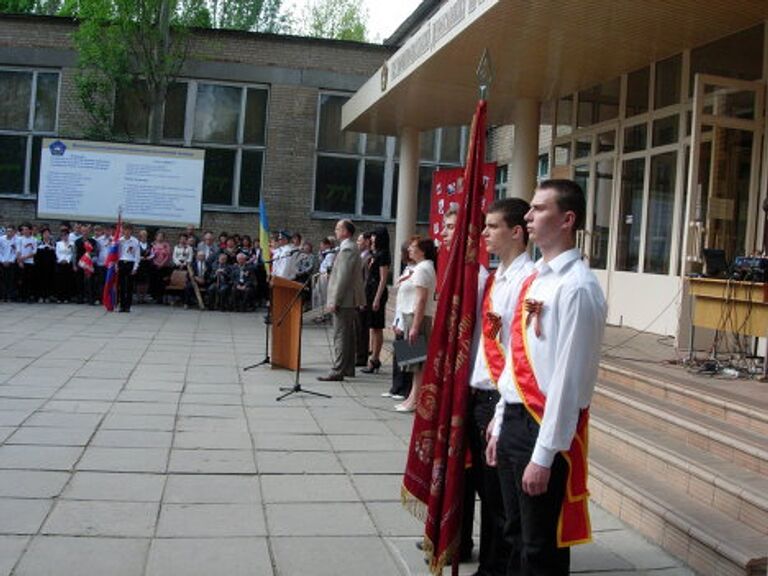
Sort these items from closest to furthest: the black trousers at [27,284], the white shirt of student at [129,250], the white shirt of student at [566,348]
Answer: the white shirt of student at [566,348] < the white shirt of student at [129,250] < the black trousers at [27,284]

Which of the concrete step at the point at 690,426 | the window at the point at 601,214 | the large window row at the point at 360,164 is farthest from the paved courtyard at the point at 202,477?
the large window row at the point at 360,164

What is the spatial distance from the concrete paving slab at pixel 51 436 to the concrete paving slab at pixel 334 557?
2517 millimetres

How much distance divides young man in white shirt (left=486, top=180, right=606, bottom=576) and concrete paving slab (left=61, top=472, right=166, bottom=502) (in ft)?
9.06

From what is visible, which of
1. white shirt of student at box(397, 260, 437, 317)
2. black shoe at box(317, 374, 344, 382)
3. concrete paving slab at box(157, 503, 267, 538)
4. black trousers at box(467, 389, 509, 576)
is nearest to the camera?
black trousers at box(467, 389, 509, 576)

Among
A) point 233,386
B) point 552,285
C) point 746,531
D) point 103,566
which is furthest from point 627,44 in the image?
point 103,566

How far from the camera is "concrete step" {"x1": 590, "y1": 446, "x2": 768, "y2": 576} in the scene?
3.89 m

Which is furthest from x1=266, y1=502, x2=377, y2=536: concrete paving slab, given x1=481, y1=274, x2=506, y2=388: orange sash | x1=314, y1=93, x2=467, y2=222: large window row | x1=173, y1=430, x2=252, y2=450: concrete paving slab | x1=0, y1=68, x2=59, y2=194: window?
x1=0, y1=68, x2=59, y2=194: window

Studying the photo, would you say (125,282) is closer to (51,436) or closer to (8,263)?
(8,263)

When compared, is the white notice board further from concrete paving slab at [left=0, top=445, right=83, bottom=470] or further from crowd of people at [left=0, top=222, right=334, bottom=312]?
concrete paving slab at [left=0, top=445, right=83, bottom=470]

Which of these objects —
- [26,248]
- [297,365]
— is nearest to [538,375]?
Answer: [297,365]

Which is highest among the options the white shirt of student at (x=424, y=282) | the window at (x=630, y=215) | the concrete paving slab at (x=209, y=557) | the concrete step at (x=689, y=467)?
the window at (x=630, y=215)

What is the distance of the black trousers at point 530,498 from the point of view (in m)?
2.98

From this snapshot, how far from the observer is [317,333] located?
1505 centimetres

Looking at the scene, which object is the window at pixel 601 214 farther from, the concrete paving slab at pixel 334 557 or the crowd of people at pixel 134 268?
the concrete paving slab at pixel 334 557
